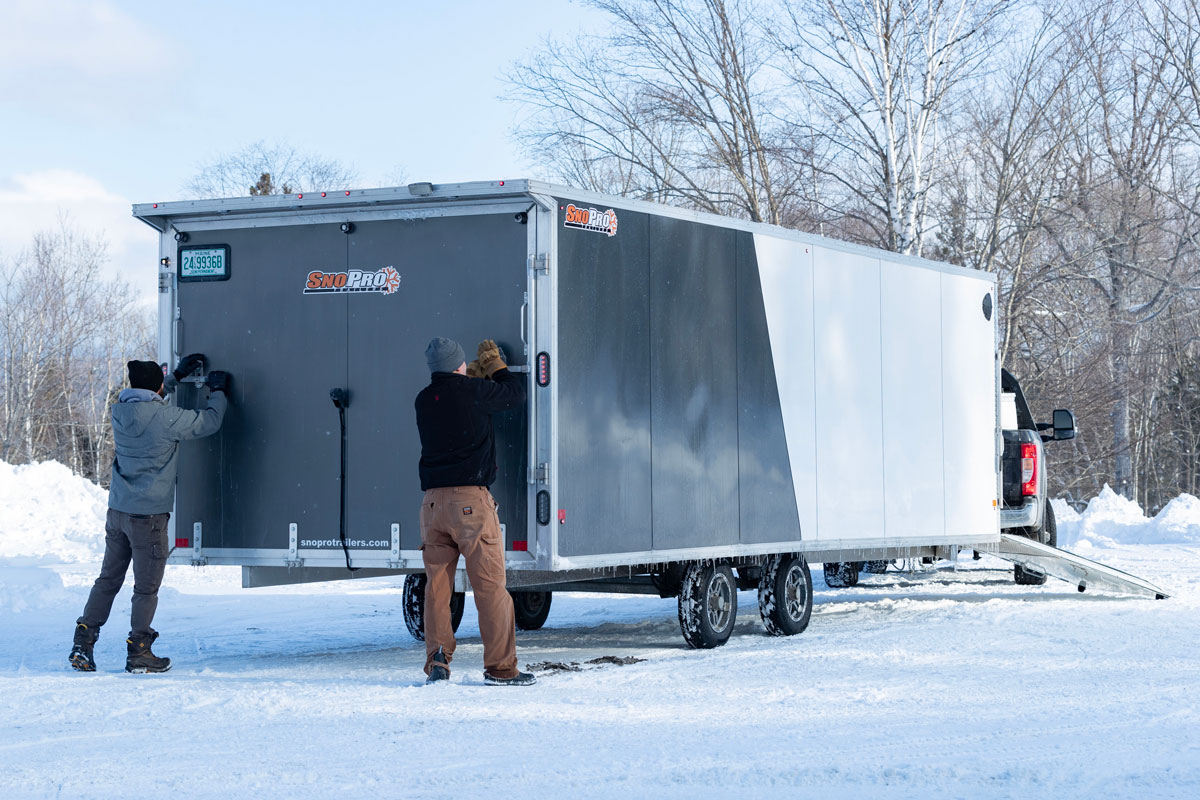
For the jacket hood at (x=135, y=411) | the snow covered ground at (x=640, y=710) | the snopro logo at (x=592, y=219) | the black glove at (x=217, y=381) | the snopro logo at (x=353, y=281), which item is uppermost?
the snopro logo at (x=592, y=219)

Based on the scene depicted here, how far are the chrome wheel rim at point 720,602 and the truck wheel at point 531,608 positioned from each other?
201 centimetres

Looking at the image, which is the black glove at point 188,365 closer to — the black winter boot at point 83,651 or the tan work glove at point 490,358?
the black winter boot at point 83,651

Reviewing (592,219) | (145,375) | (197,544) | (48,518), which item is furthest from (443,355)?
(48,518)

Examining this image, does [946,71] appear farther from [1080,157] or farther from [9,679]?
[9,679]

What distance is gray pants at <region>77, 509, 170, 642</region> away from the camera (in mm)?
8156

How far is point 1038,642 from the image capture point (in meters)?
9.17

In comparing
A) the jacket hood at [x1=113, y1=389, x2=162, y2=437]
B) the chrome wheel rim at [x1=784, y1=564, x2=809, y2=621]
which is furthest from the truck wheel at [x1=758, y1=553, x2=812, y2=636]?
the jacket hood at [x1=113, y1=389, x2=162, y2=437]

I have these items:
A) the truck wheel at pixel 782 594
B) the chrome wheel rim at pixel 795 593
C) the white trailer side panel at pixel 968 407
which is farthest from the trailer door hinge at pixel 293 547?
the white trailer side panel at pixel 968 407

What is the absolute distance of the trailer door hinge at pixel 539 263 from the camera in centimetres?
786

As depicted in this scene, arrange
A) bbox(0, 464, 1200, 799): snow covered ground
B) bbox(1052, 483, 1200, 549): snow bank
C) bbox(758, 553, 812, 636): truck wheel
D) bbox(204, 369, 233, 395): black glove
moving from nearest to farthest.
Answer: bbox(0, 464, 1200, 799): snow covered ground → bbox(204, 369, 233, 395): black glove → bbox(758, 553, 812, 636): truck wheel → bbox(1052, 483, 1200, 549): snow bank

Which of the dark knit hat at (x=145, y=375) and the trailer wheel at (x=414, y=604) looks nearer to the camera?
the dark knit hat at (x=145, y=375)

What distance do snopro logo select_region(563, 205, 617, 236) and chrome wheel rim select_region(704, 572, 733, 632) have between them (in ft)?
8.59

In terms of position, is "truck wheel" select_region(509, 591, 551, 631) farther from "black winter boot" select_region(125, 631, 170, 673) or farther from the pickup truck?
the pickup truck

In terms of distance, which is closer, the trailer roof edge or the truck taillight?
the trailer roof edge
